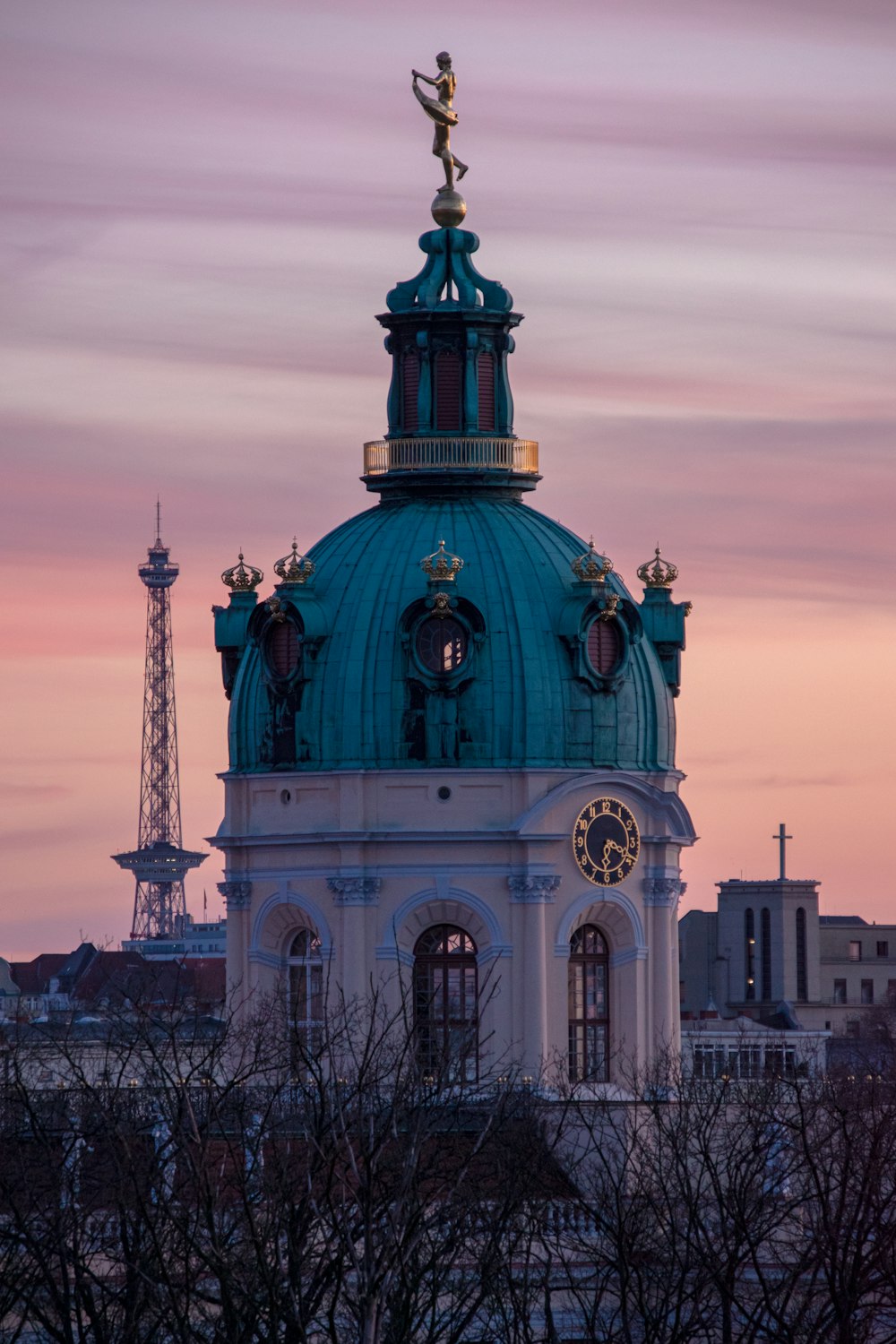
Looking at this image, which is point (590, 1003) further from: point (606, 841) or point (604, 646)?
point (604, 646)

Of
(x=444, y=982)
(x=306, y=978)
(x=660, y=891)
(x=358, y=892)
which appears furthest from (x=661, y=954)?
(x=306, y=978)

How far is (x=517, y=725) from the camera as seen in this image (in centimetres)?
11631

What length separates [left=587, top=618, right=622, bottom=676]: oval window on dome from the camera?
117m

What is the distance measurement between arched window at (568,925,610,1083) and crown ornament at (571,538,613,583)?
382 inches

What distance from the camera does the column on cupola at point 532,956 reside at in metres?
115

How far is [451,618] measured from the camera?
115375mm

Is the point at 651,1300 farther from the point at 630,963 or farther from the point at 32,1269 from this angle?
the point at 630,963

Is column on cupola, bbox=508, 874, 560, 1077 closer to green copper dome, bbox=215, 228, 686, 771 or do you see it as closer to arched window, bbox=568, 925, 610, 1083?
arched window, bbox=568, 925, 610, 1083

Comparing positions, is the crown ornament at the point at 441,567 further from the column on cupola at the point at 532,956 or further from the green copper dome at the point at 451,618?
the column on cupola at the point at 532,956

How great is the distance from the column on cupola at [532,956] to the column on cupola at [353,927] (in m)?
3.87

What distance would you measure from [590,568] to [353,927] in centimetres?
1168

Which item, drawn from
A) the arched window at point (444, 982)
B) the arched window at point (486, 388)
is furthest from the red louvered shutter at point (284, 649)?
the arched window at point (444, 982)

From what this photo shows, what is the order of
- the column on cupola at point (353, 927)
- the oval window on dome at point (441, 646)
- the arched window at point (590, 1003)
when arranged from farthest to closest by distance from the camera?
the arched window at point (590, 1003), the oval window on dome at point (441, 646), the column on cupola at point (353, 927)

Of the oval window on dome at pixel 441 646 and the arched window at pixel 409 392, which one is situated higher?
the arched window at pixel 409 392
